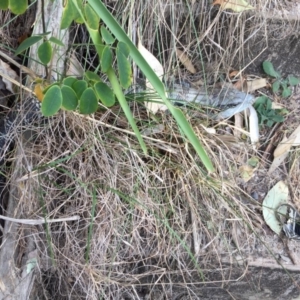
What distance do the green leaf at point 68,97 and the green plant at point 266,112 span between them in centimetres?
70

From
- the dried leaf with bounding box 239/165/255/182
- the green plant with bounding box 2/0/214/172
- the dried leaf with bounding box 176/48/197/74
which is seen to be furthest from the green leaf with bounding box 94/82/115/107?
the dried leaf with bounding box 239/165/255/182

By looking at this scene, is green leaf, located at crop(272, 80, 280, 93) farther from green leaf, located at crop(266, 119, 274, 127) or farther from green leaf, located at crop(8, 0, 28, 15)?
green leaf, located at crop(8, 0, 28, 15)

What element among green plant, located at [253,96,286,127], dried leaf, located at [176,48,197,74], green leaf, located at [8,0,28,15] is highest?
green leaf, located at [8,0,28,15]

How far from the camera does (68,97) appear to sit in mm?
938

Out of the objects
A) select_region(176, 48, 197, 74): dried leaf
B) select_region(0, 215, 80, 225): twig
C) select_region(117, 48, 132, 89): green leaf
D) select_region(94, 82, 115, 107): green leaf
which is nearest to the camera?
select_region(117, 48, 132, 89): green leaf

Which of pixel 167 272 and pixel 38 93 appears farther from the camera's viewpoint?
pixel 167 272

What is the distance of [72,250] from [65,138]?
1.07 ft

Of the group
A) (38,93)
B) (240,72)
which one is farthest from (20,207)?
(240,72)

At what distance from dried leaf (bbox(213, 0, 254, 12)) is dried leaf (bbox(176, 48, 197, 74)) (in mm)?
174

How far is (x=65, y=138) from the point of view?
125cm

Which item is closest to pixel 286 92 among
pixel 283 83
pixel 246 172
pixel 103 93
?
pixel 283 83

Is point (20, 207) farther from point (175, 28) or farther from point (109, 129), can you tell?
point (175, 28)

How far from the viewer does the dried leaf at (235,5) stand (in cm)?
124

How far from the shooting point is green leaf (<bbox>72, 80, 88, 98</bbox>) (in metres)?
0.95
